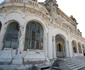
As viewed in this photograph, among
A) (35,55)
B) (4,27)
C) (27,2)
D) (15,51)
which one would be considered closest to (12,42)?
(15,51)

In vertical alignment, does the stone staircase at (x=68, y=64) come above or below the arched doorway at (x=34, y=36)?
below

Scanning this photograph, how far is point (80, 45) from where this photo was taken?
19.2 m

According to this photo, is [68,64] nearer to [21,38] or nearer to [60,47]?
[21,38]

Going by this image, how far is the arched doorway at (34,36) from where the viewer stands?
7836mm

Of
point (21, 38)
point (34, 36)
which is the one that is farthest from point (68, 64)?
point (21, 38)

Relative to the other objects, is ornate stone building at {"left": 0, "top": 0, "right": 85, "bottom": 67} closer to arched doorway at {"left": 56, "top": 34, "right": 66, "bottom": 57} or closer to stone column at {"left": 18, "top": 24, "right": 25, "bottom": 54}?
stone column at {"left": 18, "top": 24, "right": 25, "bottom": 54}

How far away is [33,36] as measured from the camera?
8.24m

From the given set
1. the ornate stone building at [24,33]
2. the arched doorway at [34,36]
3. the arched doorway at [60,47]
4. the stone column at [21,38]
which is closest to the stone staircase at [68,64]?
the ornate stone building at [24,33]

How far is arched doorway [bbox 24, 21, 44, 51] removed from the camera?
7.84 meters

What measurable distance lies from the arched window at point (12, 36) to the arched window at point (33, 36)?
3.48ft

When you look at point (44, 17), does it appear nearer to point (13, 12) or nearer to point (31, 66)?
point (13, 12)

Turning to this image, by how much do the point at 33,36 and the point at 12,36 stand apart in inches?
85.1

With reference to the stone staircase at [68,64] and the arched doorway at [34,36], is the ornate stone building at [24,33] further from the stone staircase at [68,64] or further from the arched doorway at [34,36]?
the stone staircase at [68,64]

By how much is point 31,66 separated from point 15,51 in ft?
6.63
